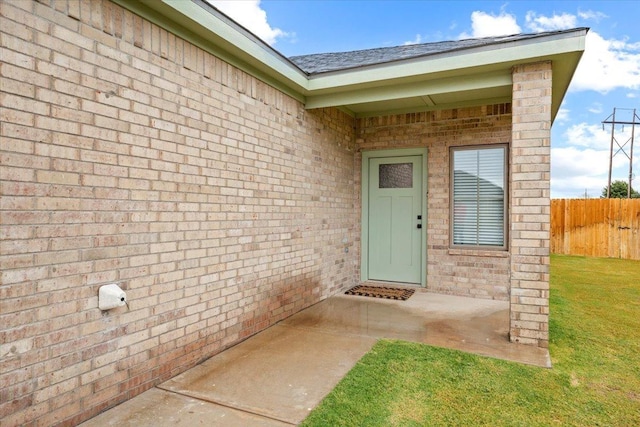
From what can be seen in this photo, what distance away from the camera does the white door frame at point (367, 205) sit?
620cm

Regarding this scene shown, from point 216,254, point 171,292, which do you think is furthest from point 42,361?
point 216,254

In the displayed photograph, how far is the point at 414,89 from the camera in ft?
14.9

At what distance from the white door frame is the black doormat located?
1.08 ft

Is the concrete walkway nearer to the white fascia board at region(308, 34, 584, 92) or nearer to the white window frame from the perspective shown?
the white window frame

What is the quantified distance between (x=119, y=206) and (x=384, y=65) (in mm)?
3208

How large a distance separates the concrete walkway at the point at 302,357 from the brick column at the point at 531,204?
0.32 m

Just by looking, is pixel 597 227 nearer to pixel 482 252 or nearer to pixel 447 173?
pixel 482 252

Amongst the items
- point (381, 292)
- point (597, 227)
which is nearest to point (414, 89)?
point (381, 292)

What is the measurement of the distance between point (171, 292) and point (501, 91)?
15.2 ft

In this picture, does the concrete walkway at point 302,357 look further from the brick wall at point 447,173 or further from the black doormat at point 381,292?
the brick wall at point 447,173

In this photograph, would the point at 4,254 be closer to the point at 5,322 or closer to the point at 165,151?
the point at 5,322

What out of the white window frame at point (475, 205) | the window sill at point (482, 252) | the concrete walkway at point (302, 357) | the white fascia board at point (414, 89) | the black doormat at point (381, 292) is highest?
the white fascia board at point (414, 89)

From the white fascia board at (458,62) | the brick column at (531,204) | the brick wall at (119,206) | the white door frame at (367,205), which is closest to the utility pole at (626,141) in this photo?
the white door frame at (367,205)

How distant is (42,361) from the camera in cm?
218
